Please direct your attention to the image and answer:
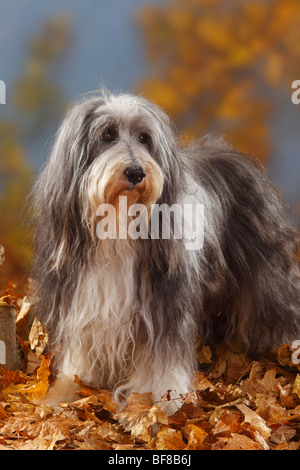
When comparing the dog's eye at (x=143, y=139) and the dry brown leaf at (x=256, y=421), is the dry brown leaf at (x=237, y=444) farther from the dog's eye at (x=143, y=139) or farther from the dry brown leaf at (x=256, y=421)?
the dog's eye at (x=143, y=139)

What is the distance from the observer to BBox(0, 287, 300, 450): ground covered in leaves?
292 cm

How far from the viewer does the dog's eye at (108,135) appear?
2988mm

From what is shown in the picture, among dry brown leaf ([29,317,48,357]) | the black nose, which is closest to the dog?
the black nose

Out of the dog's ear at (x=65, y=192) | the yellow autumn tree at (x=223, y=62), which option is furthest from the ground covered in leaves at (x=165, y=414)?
the yellow autumn tree at (x=223, y=62)

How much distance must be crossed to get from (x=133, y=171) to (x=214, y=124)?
1.97 m

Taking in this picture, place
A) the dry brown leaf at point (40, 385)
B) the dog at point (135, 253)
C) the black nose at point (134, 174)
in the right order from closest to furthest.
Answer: the black nose at point (134, 174), the dog at point (135, 253), the dry brown leaf at point (40, 385)

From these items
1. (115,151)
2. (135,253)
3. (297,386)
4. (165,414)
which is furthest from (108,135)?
(297,386)

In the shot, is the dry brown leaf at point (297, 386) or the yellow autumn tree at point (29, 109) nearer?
the dry brown leaf at point (297, 386)

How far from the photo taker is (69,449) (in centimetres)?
288

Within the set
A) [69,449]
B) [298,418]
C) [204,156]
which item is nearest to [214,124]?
[204,156]

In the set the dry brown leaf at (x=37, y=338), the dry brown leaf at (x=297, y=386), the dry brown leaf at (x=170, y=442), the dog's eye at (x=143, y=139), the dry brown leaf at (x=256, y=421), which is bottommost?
the dry brown leaf at (x=170, y=442)

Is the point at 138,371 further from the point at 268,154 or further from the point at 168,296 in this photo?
the point at 268,154

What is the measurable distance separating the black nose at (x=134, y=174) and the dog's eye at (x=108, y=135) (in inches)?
9.3
